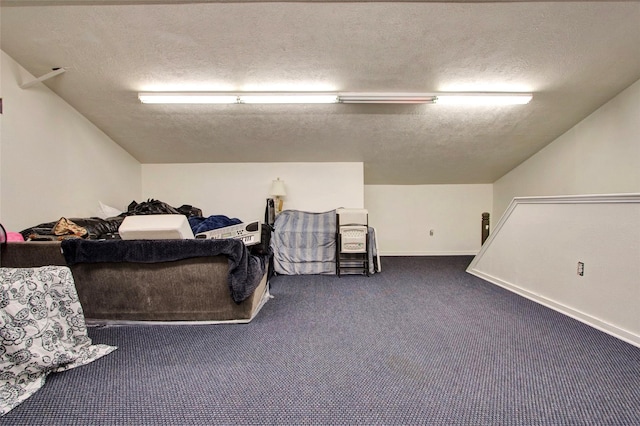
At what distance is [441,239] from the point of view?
5.41 metres

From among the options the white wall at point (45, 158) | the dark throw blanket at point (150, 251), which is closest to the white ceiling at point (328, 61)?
the white wall at point (45, 158)

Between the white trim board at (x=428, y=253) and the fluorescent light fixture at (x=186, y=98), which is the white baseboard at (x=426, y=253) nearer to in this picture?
the white trim board at (x=428, y=253)

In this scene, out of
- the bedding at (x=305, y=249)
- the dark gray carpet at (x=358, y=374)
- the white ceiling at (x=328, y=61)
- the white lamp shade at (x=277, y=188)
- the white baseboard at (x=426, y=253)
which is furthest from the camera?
the white baseboard at (x=426, y=253)

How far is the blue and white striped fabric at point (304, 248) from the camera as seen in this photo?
3881 millimetres

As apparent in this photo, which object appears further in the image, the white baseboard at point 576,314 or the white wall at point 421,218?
the white wall at point 421,218

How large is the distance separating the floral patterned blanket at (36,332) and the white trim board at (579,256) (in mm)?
3597

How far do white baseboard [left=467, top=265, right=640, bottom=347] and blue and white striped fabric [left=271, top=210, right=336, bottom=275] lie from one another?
213cm

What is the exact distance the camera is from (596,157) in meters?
3.54

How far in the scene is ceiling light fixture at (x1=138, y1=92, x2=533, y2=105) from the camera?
3010 millimetres

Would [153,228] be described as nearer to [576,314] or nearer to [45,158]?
[45,158]

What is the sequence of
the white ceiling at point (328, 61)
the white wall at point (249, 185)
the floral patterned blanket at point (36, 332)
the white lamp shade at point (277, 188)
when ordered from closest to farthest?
1. the floral patterned blanket at point (36, 332)
2. the white ceiling at point (328, 61)
3. the white lamp shade at point (277, 188)
4. the white wall at point (249, 185)

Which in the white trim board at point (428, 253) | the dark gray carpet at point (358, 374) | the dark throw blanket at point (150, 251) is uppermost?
the dark throw blanket at point (150, 251)

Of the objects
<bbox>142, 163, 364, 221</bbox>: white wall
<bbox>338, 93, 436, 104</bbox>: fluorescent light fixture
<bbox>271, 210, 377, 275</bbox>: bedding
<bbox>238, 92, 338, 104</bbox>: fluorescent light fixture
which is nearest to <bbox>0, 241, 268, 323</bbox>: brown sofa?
<bbox>271, 210, 377, 275</bbox>: bedding

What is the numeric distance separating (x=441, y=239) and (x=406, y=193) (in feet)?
3.84
